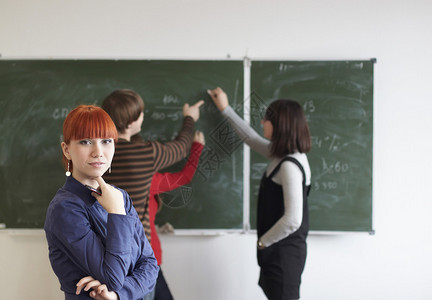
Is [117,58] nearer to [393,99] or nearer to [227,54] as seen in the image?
[227,54]

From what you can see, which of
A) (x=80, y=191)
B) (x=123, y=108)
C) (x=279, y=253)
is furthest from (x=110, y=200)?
(x=279, y=253)

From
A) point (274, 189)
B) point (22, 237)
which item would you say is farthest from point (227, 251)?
point (22, 237)

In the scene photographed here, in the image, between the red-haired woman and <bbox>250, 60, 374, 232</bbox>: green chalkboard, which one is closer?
the red-haired woman

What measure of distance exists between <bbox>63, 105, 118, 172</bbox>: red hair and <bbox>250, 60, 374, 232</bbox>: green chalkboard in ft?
5.65

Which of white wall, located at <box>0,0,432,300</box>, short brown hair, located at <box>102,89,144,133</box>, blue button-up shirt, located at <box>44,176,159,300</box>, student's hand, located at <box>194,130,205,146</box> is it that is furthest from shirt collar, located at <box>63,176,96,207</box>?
white wall, located at <box>0,0,432,300</box>

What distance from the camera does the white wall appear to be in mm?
2893

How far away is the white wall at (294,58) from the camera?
2.89 m

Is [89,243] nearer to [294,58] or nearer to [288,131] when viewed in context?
[288,131]

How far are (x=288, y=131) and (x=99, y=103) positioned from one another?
1406 millimetres

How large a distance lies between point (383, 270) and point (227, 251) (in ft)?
3.81

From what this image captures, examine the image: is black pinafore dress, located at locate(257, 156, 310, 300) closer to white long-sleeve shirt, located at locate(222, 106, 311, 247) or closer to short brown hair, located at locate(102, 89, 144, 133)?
white long-sleeve shirt, located at locate(222, 106, 311, 247)

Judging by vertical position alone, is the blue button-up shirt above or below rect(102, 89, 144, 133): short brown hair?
below

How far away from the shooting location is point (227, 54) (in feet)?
9.47

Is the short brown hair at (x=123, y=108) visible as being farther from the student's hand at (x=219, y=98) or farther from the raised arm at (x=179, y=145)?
the student's hand at (x=219, y=98)
